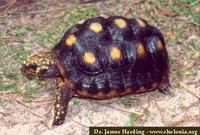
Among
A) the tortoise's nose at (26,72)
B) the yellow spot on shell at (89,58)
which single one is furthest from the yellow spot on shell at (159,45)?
the tortoise's nose at (26,72)

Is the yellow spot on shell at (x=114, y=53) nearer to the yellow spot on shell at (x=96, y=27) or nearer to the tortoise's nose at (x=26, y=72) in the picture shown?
the yellow spot on shell at (x=96, y=27)

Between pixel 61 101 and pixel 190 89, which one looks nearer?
pixel 61 101

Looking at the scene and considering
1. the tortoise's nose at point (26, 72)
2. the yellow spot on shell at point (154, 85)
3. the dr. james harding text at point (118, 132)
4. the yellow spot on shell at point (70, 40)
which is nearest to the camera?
the dr. james harding text at point (118, 132)

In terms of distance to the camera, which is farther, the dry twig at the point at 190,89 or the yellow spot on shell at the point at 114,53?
the dry twig at the point at 190,89

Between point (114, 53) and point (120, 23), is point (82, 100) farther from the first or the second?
point (120, 23)

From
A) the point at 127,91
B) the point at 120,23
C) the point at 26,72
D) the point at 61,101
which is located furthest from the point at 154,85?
the point at 26,72

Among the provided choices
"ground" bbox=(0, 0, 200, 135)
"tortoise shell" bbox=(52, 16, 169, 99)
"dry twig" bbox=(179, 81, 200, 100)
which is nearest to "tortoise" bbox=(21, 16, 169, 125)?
"tortoise shell" bbox=(52, 16, 169, 99)

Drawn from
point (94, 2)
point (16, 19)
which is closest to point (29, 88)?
point (16, 19)

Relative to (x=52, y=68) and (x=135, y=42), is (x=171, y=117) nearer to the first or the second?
(x=135, y=42)
